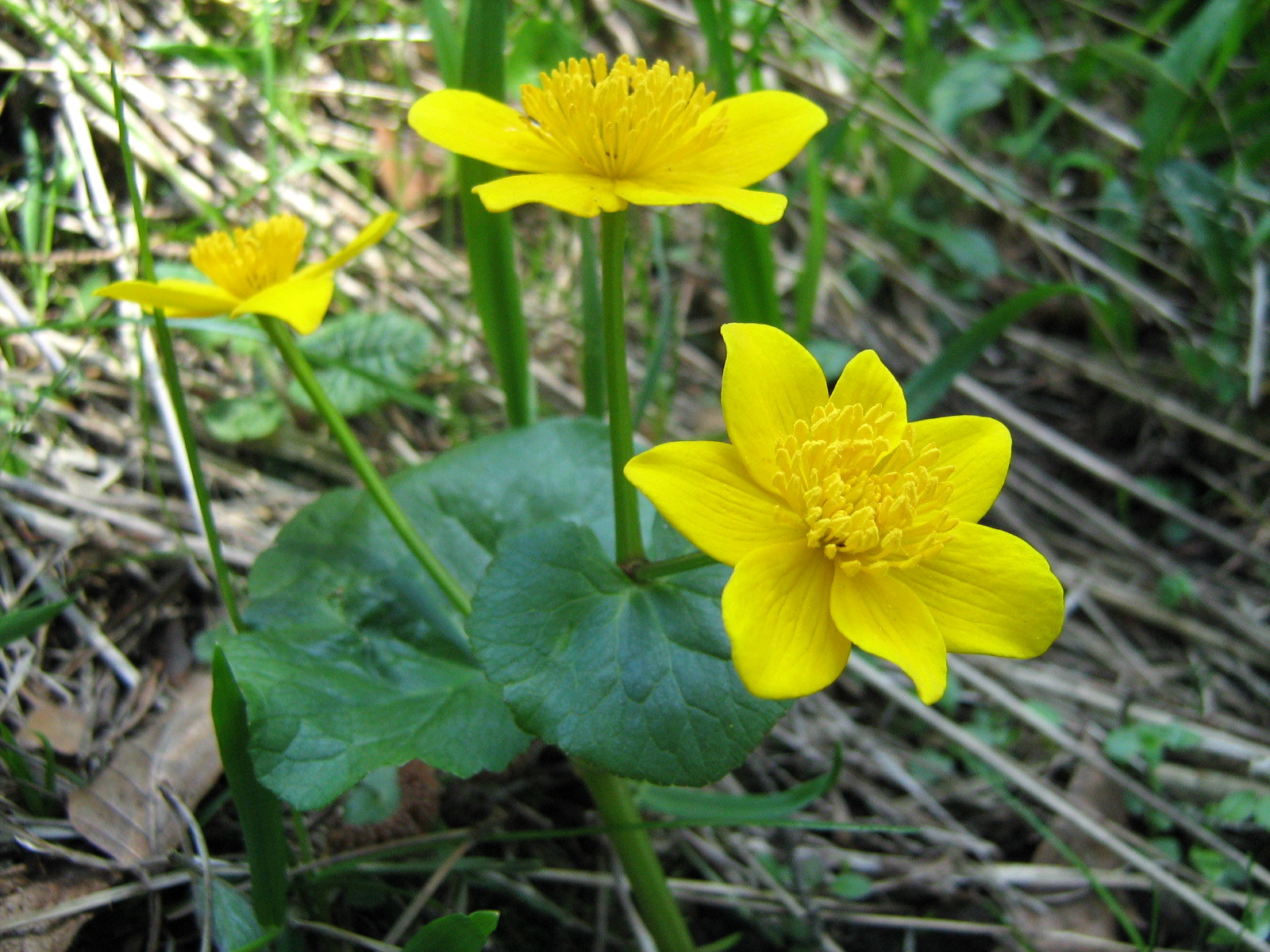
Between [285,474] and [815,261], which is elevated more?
[815,261]

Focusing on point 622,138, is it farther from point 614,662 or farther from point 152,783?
point 152,783

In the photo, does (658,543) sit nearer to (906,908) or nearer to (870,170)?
(906,908)

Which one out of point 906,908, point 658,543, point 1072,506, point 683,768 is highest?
point 658,543

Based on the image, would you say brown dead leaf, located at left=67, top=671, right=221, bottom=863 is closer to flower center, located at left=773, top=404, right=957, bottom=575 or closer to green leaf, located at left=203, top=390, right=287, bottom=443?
green leaf, located at left=203, top=390, right=287, bottom=443

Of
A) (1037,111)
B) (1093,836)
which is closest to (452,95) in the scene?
(1093,836)

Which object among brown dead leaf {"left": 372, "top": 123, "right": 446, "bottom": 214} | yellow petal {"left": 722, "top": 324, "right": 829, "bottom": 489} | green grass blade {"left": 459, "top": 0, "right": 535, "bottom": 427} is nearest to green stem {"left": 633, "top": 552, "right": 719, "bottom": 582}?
yellow petal {"left": 722, "top": 324, "right": 829, "bottom": 489}

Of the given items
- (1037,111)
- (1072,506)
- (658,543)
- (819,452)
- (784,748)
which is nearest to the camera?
(819,452)

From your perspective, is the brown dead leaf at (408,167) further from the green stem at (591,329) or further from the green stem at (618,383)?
the green stem at (618,383)

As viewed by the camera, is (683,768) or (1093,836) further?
(1093,836)
